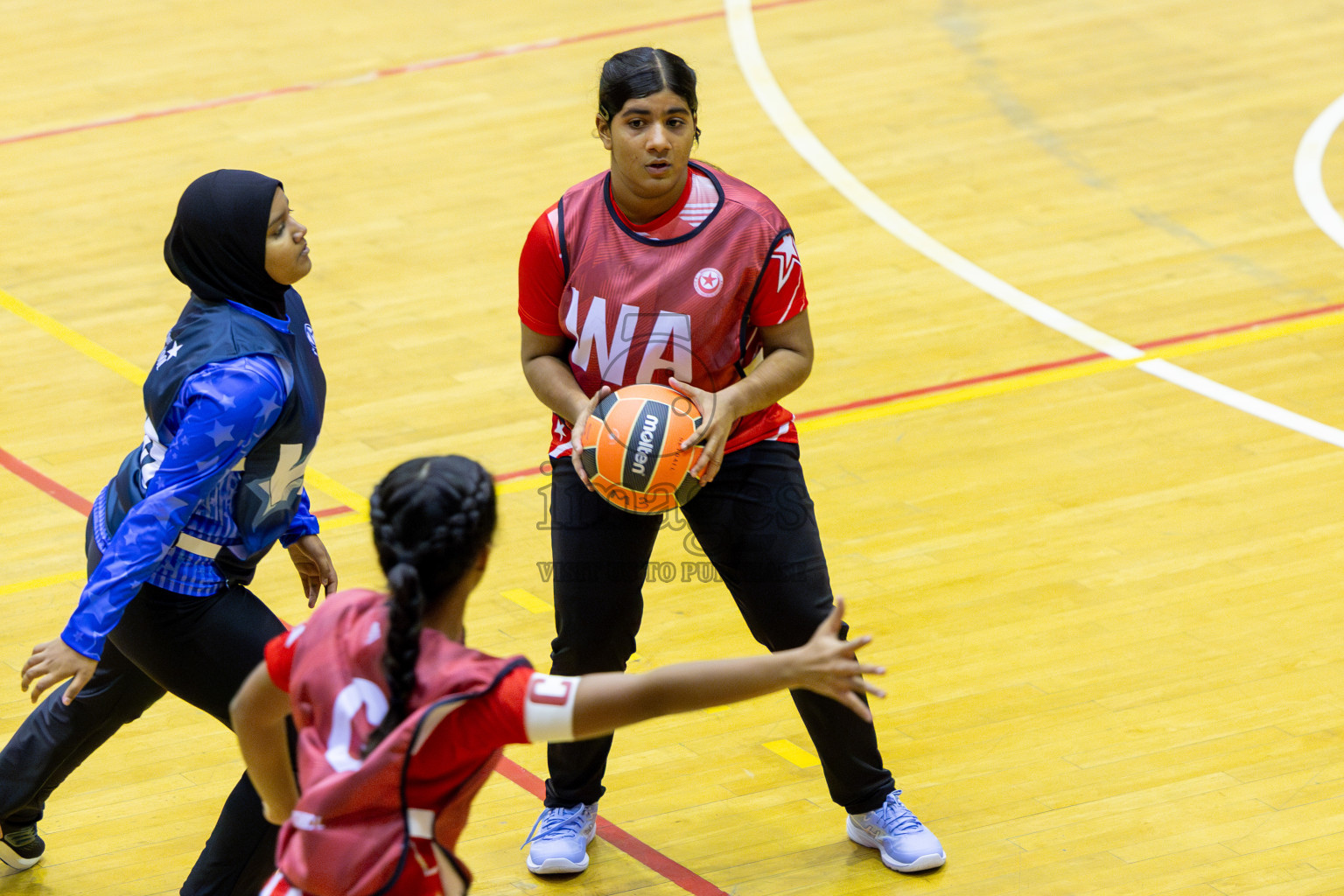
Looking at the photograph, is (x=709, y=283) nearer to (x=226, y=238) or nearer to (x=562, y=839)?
(x=226, y=238)

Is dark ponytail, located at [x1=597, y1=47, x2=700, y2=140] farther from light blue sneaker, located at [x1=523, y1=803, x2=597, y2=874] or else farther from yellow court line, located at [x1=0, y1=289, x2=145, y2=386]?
yellow court line, located at [x1=0, y1=289, x2=145, y2=386]

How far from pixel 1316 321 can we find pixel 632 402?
451cm

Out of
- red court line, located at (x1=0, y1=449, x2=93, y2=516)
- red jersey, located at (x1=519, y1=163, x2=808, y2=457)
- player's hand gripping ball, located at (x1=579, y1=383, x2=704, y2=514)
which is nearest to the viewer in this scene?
player's hand gripping ball, located at (x1=579, y1=383, x2=704, y2=514)

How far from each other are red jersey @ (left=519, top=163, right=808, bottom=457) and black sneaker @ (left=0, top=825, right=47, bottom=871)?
186 centimetres

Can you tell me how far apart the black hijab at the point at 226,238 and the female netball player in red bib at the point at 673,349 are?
0.68 metres

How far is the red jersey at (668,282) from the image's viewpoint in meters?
3.94

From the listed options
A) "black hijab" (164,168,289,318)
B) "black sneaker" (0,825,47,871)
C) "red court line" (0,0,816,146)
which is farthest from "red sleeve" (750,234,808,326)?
"red court line" (0,0,816,146)

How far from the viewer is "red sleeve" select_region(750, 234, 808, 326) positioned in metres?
3.96

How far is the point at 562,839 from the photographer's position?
429 centimetres

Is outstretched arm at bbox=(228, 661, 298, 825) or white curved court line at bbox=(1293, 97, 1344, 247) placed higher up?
outstretched arm at bbox=(228, 661, 298, 825)

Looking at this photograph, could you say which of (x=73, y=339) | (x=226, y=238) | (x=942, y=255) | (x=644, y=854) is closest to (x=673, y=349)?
(x=226, y=238)

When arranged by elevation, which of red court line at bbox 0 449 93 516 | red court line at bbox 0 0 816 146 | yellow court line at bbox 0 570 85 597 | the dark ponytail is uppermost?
the dark ponytail

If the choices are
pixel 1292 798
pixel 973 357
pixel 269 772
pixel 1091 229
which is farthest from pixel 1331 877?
pixel 1091 229

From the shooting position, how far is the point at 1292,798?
14.5 feet
